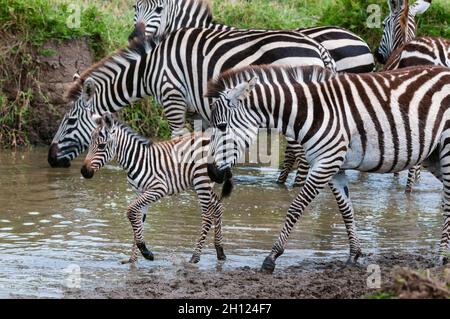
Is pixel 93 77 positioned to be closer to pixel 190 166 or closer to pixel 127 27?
pixel 190 166

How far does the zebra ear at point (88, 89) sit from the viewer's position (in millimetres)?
12234

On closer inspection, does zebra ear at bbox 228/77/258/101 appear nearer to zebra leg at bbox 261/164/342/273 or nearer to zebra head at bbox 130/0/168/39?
zebra leg at bbox 261/164/342/273

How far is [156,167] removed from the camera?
10.0 meters

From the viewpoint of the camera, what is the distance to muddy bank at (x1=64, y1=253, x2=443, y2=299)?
842 centimetres

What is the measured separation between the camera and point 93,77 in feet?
41.6

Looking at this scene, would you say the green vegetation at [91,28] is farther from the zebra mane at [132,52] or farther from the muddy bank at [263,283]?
the muddy bank at [263,283]

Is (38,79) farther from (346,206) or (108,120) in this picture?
(346,206)

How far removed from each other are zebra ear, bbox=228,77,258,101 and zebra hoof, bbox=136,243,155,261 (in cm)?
166

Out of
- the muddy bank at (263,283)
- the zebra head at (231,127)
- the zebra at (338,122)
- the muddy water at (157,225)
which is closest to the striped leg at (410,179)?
the muddy water at (157,225)

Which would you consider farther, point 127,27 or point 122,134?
point 127,27

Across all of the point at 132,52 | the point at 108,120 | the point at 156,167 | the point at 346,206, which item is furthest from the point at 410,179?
the point at 108,120
